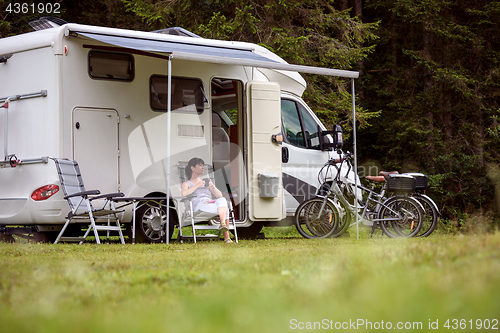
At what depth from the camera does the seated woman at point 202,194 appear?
8086 millimetres

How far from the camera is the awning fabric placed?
7320 millimetres

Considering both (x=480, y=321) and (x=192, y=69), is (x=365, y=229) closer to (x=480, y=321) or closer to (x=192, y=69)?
(x=192, y=69)

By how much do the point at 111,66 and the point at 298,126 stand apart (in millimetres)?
3056

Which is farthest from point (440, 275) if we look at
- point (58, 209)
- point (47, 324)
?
point (58, 209)

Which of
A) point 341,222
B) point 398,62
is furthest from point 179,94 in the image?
point 398,62

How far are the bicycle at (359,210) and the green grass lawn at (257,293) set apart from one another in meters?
4.09

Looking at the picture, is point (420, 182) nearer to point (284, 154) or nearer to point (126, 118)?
point (284, 154)

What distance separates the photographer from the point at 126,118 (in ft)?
26.7

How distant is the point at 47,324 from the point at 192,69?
6.59 meters

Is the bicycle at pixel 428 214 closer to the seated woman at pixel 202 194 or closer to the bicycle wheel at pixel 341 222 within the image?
the bicycle wheel at pixel 341 222

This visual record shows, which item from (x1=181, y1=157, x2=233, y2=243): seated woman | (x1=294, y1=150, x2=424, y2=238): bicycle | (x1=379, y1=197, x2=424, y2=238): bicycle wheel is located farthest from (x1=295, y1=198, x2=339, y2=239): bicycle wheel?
(x1=181, y1=157, x2=233, y2=243): seated woman

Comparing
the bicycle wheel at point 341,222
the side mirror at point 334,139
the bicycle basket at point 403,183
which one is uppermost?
the side mirror at point 334,139

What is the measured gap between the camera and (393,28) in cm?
2175

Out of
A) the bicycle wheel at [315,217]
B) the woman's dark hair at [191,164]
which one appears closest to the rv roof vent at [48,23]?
the woman's dark hair at [191,164]
